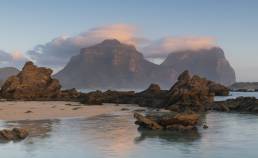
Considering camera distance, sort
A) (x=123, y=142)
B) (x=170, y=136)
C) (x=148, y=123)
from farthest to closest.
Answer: (x=148, y=123) → (x=170, y=136) → (x=123, y=142)

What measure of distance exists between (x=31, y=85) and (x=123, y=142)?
80.1 metres

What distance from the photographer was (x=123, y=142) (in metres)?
36.8

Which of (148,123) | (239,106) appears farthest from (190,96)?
(148,123)

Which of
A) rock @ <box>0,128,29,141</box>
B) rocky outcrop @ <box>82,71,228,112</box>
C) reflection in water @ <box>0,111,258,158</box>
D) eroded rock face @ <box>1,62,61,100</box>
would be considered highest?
eroded rock face @ <box>1,62,61,100</box>

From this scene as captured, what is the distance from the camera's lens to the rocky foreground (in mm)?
47188

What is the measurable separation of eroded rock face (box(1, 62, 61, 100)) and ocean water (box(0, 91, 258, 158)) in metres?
59.6

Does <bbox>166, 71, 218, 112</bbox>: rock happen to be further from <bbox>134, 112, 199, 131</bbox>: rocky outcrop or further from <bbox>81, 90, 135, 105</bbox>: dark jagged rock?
<bbox>134, 112, 199, 131</bbox>: rocky outcrop

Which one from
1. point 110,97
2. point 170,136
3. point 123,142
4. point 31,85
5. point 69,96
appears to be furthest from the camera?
point 69,96

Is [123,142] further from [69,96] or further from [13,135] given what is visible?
[69,96]

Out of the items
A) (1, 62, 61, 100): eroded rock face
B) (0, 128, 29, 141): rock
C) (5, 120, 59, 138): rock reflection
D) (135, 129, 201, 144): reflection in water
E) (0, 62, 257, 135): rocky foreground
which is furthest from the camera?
(1, 62, 61, 100): eroded rock face

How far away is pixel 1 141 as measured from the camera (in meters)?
Result: 35.5

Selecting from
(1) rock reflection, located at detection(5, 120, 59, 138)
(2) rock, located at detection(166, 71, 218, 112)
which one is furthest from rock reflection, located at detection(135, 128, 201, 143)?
(2) rock, located at detection(166, 71, 218, 112)

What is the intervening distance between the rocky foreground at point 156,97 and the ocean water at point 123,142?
7.93ft

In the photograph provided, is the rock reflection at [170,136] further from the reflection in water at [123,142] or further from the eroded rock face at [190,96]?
the eroded rock face at [190,96]
